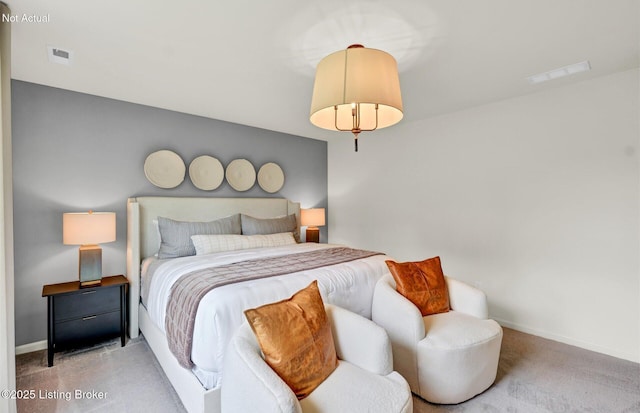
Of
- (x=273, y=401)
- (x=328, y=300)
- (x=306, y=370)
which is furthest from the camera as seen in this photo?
(x=328, y=300)

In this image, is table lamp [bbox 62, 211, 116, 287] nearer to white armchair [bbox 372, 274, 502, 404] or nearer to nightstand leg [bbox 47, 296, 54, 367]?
nightstand leg [bbox 47, 296, 54, 367]

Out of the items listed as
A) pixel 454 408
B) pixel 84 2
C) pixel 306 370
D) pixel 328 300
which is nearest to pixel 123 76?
pixel 84 2

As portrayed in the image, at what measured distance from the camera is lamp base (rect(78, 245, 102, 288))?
2580 mm

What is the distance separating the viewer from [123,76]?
254 cm

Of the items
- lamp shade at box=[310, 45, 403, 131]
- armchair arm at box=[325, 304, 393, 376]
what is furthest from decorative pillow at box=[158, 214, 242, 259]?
lamp shade at box=[310, 45, 403, 131]

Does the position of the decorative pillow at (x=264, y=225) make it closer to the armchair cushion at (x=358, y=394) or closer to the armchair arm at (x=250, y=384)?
the armchair arm at (x=250, y=384)

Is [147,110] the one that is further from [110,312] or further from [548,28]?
[548,28]

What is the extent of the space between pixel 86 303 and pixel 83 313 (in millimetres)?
85

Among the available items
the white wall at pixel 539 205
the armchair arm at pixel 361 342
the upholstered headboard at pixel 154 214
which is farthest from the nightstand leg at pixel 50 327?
the white wall at pixel 539 205

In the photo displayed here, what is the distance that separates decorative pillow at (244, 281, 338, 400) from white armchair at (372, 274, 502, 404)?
0.62 meters

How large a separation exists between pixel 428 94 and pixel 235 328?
2.73 meters

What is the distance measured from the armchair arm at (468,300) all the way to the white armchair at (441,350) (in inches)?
4.2

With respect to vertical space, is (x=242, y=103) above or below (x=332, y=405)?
above

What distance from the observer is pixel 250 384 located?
49.2 inches
